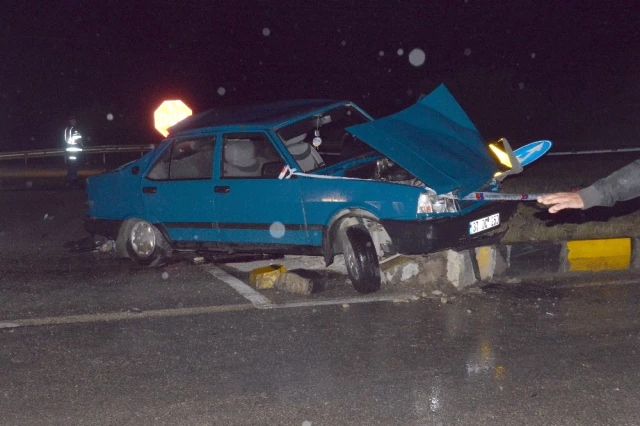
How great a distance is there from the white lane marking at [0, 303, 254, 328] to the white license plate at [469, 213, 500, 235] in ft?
6.73

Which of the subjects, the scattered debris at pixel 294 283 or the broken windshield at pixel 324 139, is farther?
the broken windshield at pixel 324 139

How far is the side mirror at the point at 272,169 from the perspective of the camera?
7.68m

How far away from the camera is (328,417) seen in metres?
4.31

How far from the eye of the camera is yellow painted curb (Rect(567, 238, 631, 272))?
8031 millimetres

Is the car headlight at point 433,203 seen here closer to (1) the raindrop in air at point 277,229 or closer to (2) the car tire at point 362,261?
(2) the car tire at point 362,261

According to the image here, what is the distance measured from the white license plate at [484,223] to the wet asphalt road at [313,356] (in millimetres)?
547

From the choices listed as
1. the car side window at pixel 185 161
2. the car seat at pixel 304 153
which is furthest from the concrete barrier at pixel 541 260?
the car side window at pixel 185 161

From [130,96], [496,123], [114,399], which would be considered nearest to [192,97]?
[130,96]

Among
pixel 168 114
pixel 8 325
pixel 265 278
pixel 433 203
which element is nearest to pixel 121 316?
pixel 8 325

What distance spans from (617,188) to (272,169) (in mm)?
4600

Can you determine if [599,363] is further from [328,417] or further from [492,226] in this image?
[492,226]

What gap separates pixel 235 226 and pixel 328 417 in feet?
13.0

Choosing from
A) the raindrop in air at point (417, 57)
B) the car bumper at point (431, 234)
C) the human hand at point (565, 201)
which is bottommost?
the car bumper at point (431, 234)

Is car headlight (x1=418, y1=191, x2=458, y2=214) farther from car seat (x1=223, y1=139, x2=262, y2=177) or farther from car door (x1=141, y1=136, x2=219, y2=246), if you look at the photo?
car door (x1=141, y1=136, x2=219, y2=246)
